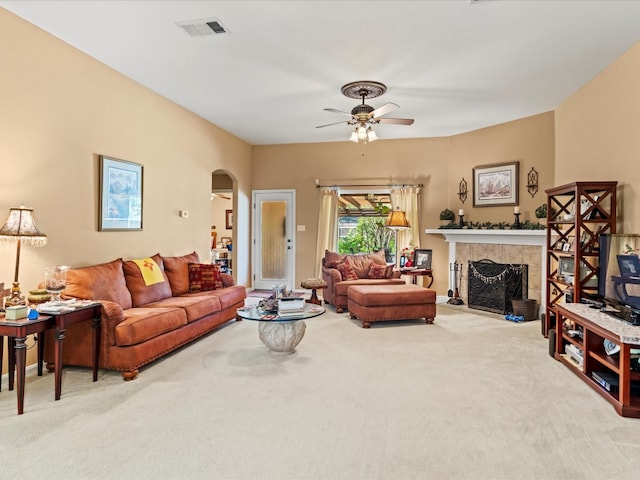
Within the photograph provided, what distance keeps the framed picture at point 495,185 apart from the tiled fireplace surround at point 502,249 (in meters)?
0.56

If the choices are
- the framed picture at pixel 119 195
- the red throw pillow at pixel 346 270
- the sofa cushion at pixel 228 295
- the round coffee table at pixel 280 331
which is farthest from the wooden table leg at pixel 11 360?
the red throw pillow at pixel 346 270

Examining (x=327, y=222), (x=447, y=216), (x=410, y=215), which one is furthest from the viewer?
(x=327, y=222)

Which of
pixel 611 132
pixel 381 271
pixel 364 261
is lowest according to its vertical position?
pixel 381 271

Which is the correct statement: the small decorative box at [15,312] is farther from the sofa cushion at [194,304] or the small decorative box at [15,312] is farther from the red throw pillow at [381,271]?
the red throw pillow at [381,271]

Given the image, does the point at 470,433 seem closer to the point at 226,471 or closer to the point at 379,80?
the point at 226,471

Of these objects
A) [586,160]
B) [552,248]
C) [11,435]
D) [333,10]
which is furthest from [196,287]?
[586,160]

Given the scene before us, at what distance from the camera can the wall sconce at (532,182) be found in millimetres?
5953

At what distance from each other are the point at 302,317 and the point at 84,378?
185 centimetres

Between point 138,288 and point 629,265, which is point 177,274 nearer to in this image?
point 138,288

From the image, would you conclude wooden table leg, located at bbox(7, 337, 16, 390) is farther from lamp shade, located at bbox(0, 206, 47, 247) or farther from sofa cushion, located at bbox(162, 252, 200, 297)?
sofa cushion, located at bbox(162, 252, 200, 297)

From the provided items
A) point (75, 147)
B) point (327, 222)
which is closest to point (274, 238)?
point (327, 222)

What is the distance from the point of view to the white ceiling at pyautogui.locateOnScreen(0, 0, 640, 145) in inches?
124

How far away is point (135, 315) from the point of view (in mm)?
3436

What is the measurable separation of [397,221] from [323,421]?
14.9 feet
